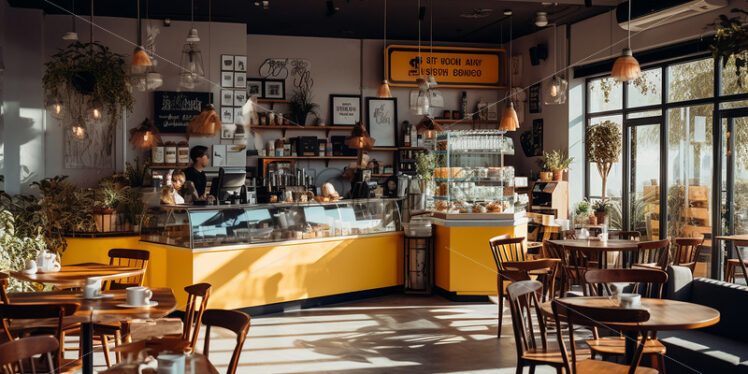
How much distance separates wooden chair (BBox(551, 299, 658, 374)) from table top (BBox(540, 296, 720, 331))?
78mm

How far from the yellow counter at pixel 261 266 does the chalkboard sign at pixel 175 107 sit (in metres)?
3.30

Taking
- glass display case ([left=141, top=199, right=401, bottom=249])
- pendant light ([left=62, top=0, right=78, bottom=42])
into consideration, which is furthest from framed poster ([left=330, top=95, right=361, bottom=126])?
pendant light ([left=62, top=0, right=78, bottom=42])

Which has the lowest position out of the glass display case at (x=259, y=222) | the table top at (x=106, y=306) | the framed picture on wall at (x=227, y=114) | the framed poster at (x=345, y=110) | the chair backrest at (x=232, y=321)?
the table top at (x=106, y=306)

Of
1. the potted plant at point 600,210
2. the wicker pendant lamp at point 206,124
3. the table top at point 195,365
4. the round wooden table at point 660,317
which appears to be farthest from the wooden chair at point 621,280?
the potted plant at point 600,210

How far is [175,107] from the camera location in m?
10.3

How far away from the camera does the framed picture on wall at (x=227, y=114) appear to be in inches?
413

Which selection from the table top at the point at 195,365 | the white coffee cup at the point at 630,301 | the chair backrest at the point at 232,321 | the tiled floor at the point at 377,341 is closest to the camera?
the table top at the point at 195,365

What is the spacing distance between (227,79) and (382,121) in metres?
2.97

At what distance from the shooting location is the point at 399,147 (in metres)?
11.9

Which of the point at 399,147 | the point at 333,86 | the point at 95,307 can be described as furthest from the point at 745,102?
the point at 95,307

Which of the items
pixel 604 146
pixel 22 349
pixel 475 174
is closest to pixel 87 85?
pixel 475 174

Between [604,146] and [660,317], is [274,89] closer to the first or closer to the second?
[604,146]

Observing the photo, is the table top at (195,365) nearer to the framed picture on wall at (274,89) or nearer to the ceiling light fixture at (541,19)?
the ceiling light fixture at (541,19)

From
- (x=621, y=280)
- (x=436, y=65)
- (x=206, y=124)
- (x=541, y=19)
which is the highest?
(x=541, y=19)
